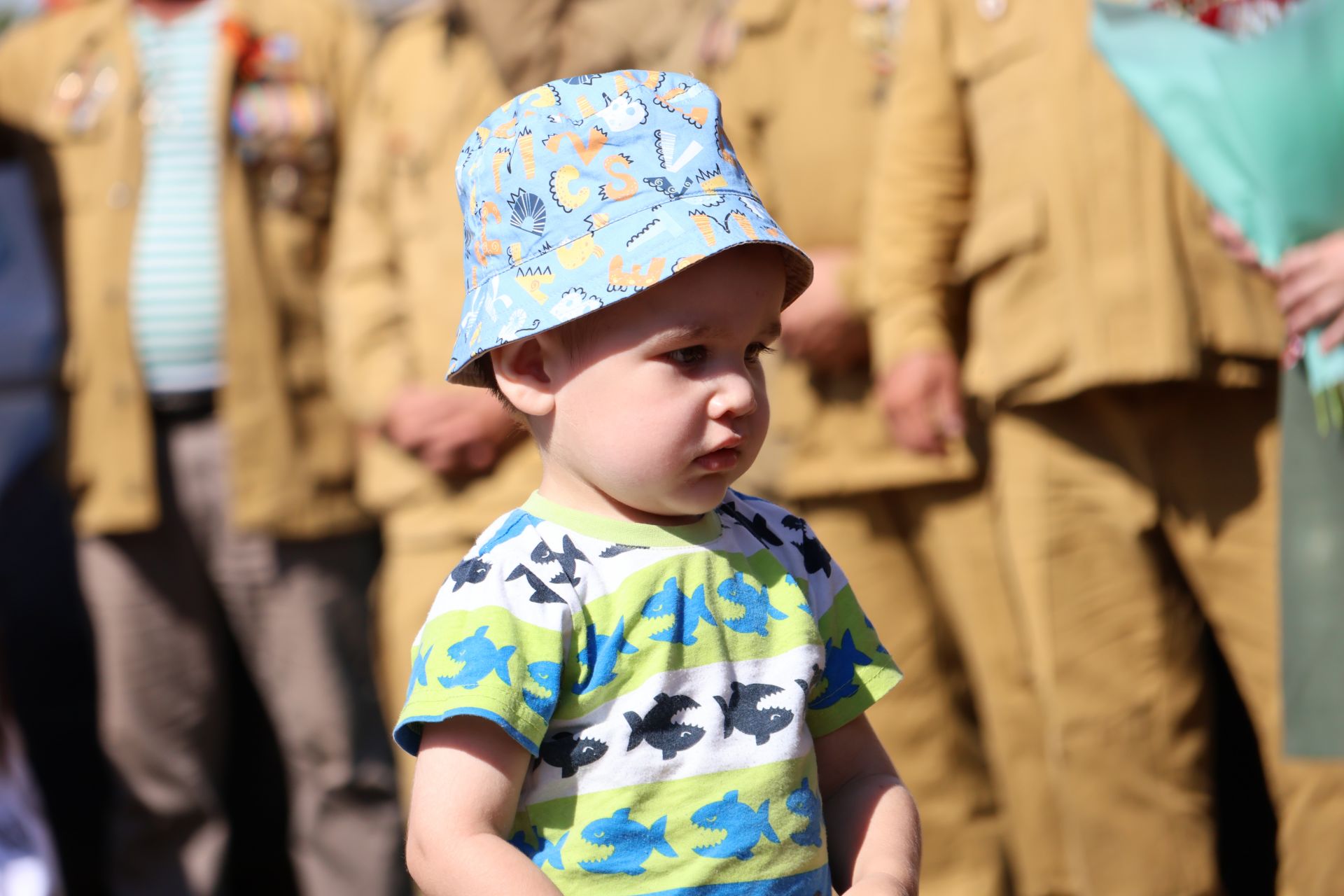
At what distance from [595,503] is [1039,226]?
1.52 m

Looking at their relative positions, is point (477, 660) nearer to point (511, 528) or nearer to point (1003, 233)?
point (511, 528)

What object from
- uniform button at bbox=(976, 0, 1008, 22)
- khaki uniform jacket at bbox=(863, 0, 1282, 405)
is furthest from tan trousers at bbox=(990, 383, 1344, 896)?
uniform button at bbox=(976, 0, 1008, 22)

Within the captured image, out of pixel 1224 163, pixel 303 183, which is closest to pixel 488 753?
pixel 1224 163

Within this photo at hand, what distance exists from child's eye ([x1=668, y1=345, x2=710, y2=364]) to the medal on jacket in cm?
279

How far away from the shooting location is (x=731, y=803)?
5.23 feet

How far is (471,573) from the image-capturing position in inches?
62.7

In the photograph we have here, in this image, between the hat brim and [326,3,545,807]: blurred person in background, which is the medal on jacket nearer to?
[326,3,545,807]: blurred person in background

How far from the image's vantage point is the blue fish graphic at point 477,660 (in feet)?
4.91

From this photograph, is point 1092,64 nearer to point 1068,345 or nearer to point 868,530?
point 1068,345

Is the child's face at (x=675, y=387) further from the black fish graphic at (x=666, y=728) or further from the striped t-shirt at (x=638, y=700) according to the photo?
the black fish graphic at (x=666, y=728)

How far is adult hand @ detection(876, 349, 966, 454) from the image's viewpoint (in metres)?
3.18

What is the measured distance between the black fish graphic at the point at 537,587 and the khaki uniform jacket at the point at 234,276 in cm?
233

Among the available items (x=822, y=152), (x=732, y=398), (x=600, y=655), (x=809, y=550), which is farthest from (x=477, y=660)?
(x=822, y=152)

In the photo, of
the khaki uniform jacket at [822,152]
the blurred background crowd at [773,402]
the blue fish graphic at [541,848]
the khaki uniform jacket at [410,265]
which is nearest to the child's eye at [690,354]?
the blue fish graphic at [541,848]
